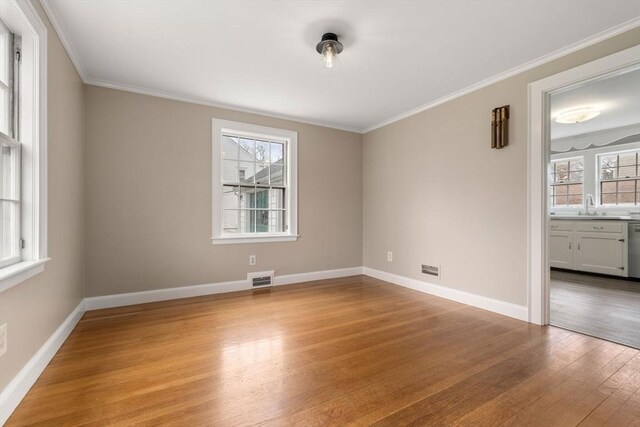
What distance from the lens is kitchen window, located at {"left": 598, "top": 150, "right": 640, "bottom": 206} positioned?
498 cm

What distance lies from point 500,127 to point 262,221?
309 cm

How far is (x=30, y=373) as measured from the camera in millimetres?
1722

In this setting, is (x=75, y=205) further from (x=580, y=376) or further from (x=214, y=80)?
(x=580, y=376)

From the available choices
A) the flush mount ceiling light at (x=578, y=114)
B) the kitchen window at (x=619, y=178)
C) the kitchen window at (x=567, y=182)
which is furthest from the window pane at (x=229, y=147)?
the kitchen window at (x=619, y=178)

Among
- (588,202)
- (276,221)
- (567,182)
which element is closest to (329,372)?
(276,221)

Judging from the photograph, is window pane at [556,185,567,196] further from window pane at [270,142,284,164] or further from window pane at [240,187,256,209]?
window pane at [240,187,256,209]

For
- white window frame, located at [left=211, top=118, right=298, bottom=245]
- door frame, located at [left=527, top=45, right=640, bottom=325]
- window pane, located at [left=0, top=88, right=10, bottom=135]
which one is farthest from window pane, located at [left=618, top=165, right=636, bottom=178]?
window pane, located at [left=0, top=88, right=10, bottom=135]

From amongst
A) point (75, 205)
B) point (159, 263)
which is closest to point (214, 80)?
point (75, 205)

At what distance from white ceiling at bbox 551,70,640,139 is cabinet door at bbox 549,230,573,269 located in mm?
1886

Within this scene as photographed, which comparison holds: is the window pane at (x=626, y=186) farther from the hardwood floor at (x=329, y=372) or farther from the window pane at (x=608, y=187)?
the hardwood floor at (x=329, y=372)

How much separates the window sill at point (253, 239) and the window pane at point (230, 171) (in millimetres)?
777

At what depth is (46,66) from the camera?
1977 millimetres

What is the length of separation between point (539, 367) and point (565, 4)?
243cm

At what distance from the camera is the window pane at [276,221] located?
4328 millimetres
